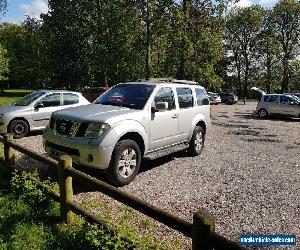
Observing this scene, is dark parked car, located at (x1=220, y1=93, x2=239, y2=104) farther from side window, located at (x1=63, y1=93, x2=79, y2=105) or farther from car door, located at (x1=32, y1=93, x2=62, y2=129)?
car door, located at (x1=32, y1=93, x2=62, y2=129)

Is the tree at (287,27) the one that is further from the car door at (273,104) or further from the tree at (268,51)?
the car door at (273,104)

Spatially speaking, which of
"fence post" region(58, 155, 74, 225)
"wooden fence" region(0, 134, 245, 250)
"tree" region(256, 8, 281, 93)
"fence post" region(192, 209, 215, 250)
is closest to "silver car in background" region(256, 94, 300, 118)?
"wooden fence" region(0, 134, 245, 250)

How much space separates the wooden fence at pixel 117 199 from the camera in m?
2.97

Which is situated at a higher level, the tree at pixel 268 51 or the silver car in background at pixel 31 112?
the tree at pixel 268 51

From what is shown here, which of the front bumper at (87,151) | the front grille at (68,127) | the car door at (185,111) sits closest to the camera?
the front bumper at (87,151)

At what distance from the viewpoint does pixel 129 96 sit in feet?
25.7

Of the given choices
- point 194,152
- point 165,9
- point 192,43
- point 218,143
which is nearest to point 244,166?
point 194,152

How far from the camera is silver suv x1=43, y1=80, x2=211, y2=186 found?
20.9ft

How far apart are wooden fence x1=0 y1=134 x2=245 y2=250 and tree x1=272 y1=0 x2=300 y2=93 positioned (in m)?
54.0

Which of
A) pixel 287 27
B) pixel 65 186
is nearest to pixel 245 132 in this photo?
pixel 65 186

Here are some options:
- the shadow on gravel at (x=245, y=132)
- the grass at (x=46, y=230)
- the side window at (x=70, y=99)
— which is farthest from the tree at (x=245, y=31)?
the grass at (x=46, y=230)

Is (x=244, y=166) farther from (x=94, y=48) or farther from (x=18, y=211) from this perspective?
(x=94, y=48)

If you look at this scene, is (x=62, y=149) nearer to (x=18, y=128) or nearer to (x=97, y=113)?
(x=97, y=113)

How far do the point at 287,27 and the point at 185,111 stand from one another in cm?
5289
